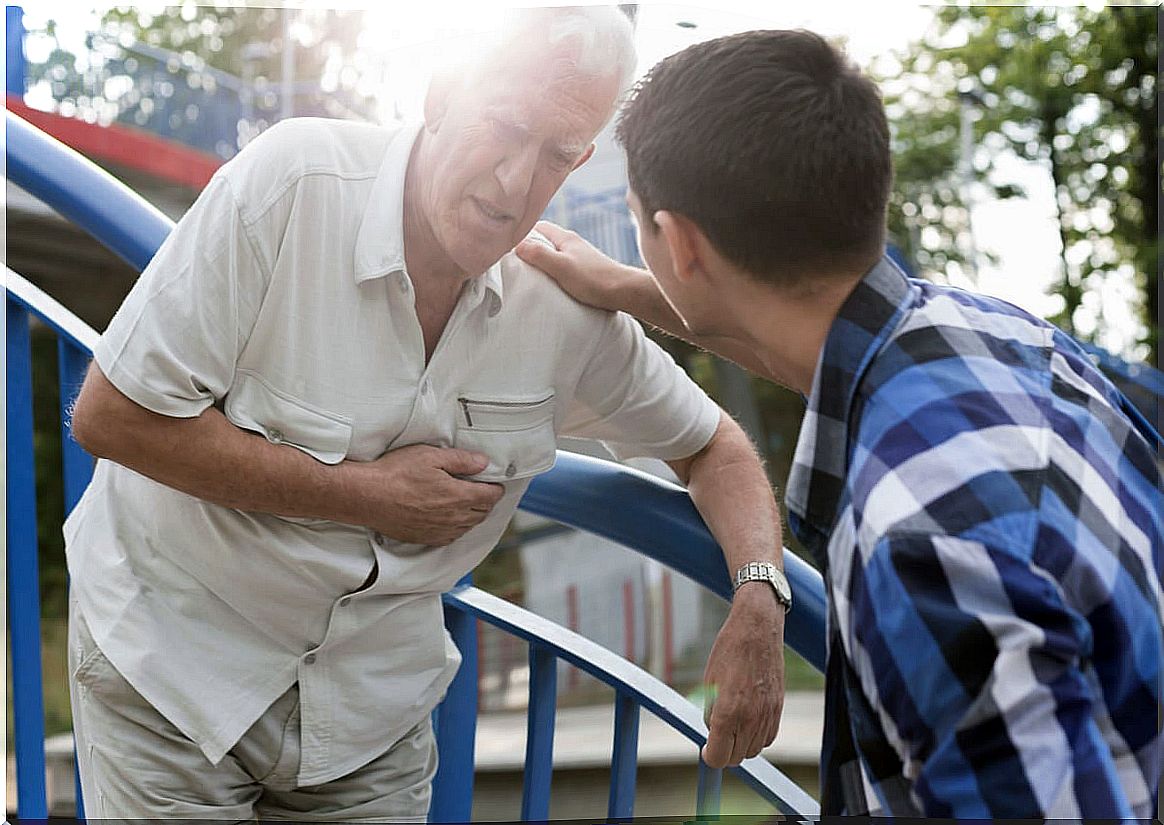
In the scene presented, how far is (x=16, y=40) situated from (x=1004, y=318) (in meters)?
4.82

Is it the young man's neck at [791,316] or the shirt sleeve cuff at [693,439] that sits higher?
the young man's neck at [791,316]

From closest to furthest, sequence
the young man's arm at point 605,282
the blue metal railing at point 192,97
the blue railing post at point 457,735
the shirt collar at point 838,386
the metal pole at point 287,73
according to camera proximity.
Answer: the shirt collar at point 838,386, the young man's arm at point 605,282, the blue railing post at point 457,735, the blue metal railing at point 192,97, the metal pole at point 287,73

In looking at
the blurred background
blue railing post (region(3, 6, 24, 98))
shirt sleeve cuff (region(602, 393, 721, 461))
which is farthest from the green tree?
shirt sleeve cuff (region(602, 393, 721, 461))

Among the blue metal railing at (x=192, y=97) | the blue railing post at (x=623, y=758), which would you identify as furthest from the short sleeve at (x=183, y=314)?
the blue metal railing at (x=192, y=97)

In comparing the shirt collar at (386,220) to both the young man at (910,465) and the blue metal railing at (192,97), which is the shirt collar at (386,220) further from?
the blue metal railing at (192,97)

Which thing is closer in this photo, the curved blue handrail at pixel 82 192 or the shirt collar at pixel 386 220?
the shirt collar at pixel 386 220

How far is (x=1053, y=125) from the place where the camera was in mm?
8984

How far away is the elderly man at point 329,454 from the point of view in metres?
1.10

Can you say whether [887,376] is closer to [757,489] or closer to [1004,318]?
[1004,318]

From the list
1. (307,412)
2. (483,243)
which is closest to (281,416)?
(307,412)

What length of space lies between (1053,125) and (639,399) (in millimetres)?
8639

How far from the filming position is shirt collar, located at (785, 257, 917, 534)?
2.67ft

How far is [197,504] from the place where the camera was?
115 centimetres

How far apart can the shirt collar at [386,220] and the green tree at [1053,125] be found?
19.8 ft
